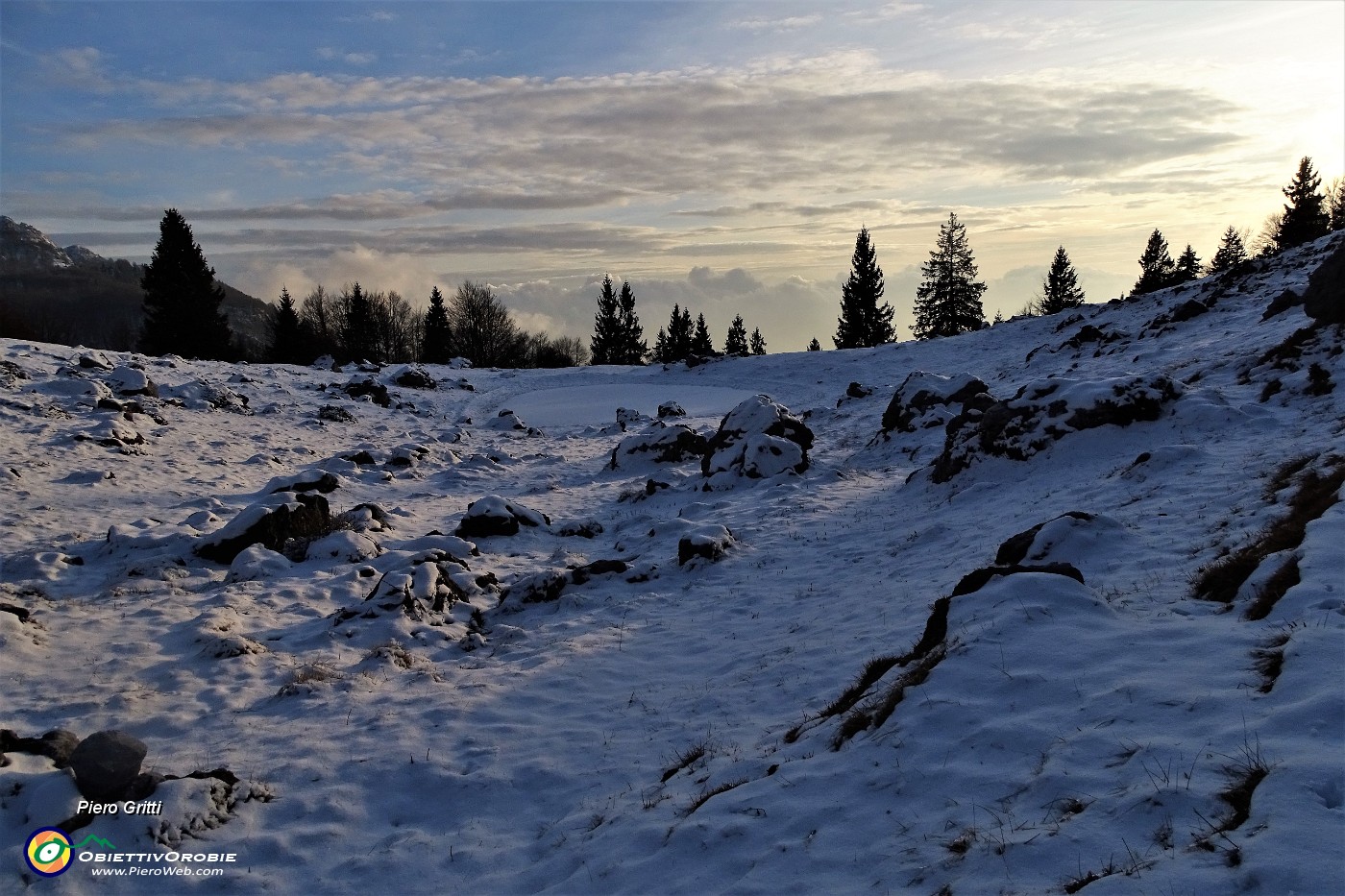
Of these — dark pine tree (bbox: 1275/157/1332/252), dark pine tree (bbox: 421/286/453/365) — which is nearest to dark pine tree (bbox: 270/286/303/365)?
dark pine tree (bbox: 421/286/453/365)

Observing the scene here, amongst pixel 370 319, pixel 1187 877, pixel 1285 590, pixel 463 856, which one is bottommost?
pixel 463 856

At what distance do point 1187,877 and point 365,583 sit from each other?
11650 mm

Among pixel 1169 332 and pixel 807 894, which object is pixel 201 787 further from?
pixel 1169 332

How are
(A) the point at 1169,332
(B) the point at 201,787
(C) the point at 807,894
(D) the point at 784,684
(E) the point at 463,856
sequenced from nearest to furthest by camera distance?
(C) the point at 807,894
(E) the point at 463,856
(B) the point at 201,787
(D) the point at 784,684
(A) the point at 1169,332

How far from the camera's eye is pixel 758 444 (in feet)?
63.6

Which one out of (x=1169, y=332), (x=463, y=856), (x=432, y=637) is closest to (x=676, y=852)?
(x=463, y=856)

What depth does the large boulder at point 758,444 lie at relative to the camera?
1906 centimetres

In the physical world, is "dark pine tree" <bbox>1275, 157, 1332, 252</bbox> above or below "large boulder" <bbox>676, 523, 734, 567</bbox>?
above

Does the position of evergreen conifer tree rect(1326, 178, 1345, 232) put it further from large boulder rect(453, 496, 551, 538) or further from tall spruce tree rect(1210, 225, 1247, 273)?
large boulder rect(453, 496, 551, 538)

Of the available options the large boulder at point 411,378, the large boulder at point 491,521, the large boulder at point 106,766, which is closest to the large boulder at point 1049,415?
the large boulder at point 491,521

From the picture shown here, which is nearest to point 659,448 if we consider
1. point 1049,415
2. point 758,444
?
point 758,444

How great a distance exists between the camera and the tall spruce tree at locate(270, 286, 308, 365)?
5912 cm

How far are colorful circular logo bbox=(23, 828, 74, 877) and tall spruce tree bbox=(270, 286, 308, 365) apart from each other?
58.6 meters

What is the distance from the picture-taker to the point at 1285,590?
6379 millimetres
